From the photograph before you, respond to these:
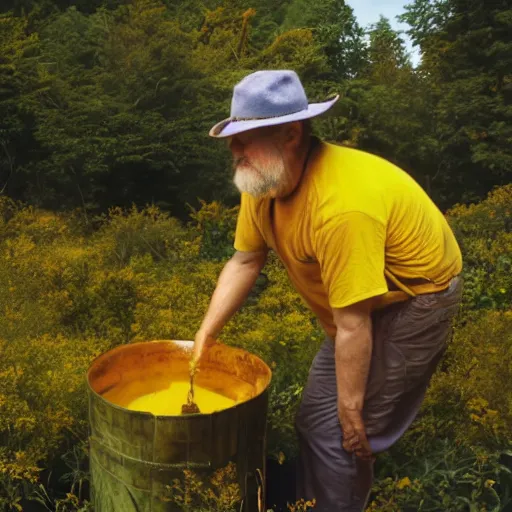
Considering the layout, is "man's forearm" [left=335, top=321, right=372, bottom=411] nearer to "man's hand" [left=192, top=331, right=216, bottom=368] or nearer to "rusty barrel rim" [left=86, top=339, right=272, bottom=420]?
"rusty barrel rim" [left=86, top=339, right=272, bottom=420]

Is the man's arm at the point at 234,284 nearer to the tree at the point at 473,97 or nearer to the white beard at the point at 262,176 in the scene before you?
the white beard at the point at 262,176

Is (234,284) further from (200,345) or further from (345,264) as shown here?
(345,264)

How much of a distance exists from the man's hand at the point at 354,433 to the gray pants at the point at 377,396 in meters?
0.04

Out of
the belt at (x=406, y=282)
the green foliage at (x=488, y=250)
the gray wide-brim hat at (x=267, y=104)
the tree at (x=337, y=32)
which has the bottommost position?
the green foliage at (x=488, y=250)

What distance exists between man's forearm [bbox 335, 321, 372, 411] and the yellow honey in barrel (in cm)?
51

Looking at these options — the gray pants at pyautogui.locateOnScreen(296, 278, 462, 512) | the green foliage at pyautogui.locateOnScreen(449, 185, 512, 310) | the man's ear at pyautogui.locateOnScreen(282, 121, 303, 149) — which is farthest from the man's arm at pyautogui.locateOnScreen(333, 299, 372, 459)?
the green foliage at pyautogui.locateOnScreen(449, 185, 512, 310)

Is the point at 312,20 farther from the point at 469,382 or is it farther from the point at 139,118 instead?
the point at 469,382

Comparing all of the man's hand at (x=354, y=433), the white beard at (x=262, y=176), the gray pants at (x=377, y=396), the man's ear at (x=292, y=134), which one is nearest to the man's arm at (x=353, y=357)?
the man's hand at (x=354, y=433)

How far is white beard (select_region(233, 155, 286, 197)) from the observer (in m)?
2.08

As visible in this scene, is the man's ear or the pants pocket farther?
the pants pocket

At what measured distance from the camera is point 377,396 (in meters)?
2.30

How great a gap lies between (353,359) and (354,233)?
401 millimetres

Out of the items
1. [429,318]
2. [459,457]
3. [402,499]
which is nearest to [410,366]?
[429,318]

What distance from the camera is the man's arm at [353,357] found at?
2.05m
